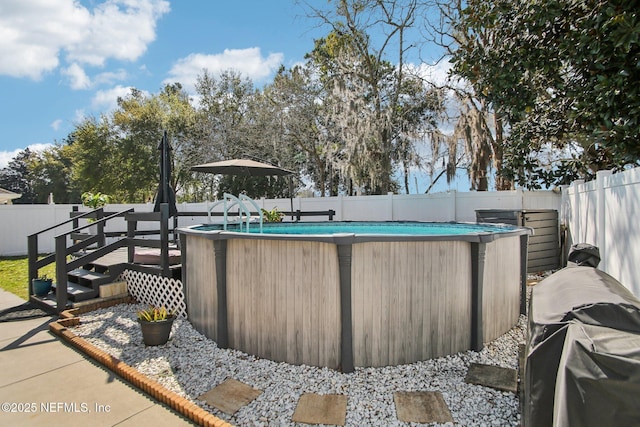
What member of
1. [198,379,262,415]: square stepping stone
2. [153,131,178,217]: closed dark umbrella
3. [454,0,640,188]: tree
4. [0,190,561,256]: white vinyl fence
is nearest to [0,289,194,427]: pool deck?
[198,379,262,415]: square stepping stone

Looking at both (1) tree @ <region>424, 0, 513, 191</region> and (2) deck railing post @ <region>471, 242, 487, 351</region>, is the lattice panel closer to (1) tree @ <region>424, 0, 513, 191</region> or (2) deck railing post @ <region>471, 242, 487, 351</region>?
(2) deck railing post @ <region>471, 242, 487, 351</region>

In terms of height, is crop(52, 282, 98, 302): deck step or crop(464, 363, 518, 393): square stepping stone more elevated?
crop(52, 282, 98, 302): deck step

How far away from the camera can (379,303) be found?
298 centimetres

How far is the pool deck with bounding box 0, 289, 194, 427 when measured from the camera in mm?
2447

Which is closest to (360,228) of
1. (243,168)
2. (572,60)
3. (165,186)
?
(243,168)

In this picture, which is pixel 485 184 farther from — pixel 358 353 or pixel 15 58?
pixel 15 58

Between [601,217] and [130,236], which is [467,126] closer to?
[601,217]

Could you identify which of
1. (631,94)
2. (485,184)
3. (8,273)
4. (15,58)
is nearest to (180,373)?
(631,94)

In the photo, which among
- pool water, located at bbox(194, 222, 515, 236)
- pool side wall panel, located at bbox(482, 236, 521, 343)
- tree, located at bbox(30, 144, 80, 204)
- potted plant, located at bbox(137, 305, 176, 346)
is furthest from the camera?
tree, located at bbox(30, 144, 80, 204)

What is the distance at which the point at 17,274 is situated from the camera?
25.1 ft

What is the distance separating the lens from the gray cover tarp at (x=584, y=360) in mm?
1151

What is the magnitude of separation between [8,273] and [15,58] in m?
9.17

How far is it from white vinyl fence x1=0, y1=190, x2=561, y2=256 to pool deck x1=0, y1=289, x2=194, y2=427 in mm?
7734

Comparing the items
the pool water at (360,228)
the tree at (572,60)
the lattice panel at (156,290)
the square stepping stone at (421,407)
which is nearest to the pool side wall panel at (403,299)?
the square stepping stone at (421,407)
